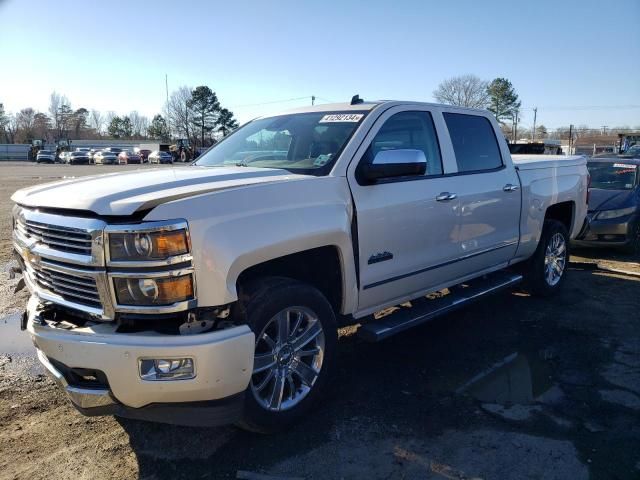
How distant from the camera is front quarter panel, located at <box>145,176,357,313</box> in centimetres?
264

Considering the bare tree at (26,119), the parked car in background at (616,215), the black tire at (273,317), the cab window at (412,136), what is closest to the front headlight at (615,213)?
the parked car in background at (616,215)

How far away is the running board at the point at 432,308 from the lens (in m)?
3.71

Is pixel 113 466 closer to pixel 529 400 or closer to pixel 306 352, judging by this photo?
pixel 306 352

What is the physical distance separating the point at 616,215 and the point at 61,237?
8.52m

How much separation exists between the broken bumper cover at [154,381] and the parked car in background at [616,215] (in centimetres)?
725

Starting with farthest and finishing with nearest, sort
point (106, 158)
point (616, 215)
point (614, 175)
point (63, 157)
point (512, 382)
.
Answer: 1. point (63, 157)
2. point (106, 158)
3. point (614, 175)
4. point (616, 215)
5. point (512, 382)

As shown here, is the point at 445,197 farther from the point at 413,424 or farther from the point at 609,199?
the point at 609,199

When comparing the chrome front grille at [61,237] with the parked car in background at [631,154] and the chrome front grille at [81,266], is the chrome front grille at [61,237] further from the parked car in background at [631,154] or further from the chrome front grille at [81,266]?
the parked car in background at [631,154]

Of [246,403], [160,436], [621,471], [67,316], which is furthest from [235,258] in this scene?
[621,471]

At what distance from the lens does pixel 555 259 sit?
20.7 feet

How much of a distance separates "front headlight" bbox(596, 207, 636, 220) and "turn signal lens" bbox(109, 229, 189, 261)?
811 centimetres

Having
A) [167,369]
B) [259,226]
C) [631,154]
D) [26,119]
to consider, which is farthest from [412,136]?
[26,119]

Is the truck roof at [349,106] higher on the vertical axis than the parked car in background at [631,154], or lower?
higher

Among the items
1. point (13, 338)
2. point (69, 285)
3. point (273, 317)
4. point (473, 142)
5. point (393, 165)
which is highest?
point (473, 142)
